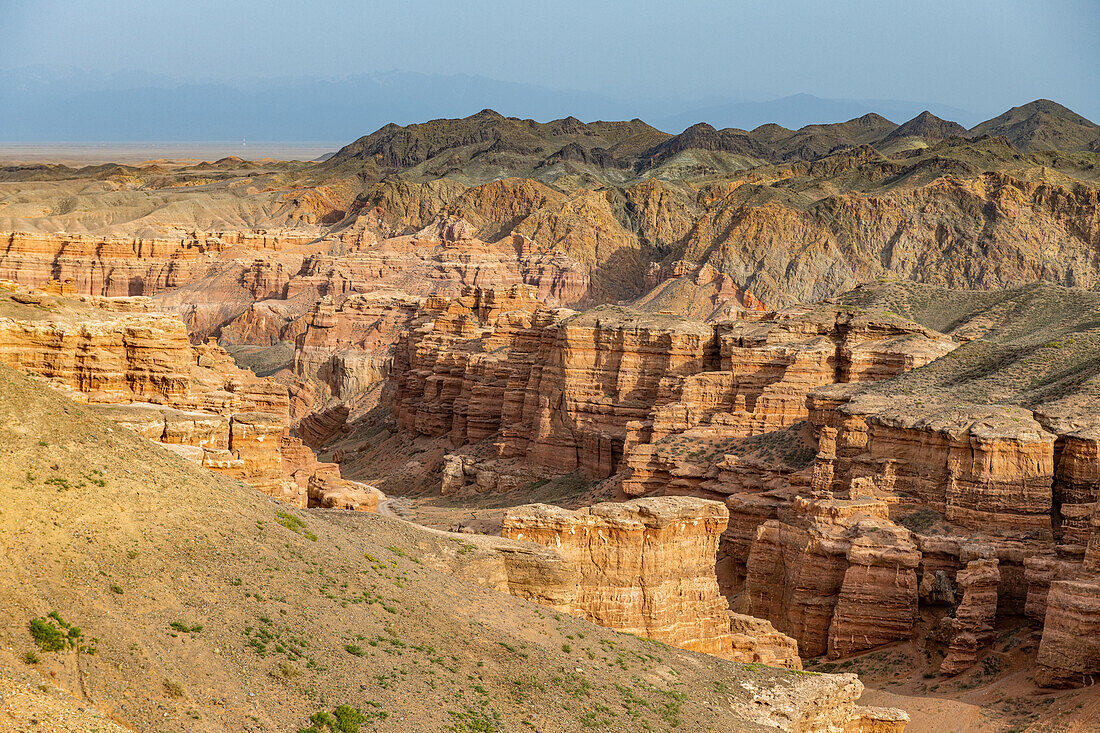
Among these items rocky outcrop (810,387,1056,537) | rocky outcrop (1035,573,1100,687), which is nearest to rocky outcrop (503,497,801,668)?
rocky outcrop (1035,573,1100,687)

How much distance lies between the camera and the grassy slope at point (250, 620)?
58.8 ft

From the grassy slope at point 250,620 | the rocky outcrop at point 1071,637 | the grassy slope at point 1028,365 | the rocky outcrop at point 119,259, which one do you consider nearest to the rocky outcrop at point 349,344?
the rocky outcrop at point 119,259

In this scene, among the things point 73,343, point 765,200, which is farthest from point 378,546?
point 765,200

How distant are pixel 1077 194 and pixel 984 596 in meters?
109

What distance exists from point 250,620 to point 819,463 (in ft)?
101

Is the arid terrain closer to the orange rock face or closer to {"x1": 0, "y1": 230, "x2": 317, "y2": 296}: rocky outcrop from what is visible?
the orange rock face

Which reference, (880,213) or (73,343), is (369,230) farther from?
(73,343)

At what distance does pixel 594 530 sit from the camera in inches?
1298

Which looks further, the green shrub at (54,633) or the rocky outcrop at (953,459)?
the rocky outcrop at (953,459)

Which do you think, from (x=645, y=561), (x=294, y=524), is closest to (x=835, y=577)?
(x=645, y=561)

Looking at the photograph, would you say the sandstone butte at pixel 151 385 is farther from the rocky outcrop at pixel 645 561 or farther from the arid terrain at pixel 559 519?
the rocky outcrop at pixel 645 561

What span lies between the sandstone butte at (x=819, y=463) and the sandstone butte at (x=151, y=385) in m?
8.98

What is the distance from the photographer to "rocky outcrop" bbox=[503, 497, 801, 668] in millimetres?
32625

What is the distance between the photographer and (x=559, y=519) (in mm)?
32438
